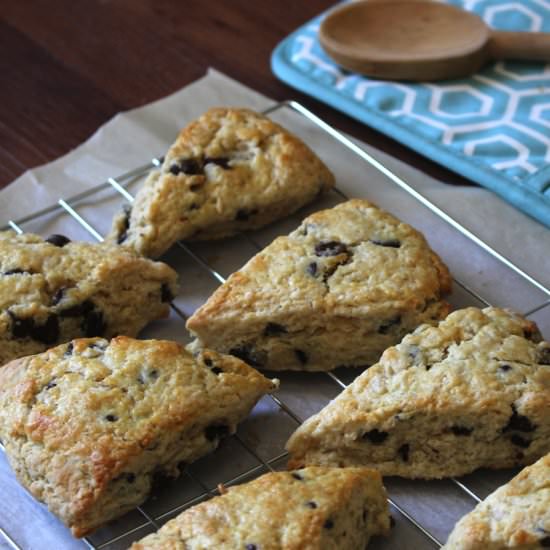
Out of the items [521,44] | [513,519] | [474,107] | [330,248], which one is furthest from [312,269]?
[521,44]

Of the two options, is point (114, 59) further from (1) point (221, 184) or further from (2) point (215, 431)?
(2) point (215, 431)

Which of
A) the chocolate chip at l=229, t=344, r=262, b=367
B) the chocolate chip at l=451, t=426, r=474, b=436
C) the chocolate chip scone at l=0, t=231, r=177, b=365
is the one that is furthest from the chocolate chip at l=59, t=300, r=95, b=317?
the chocolate chip at l=451, t=426, r=474, b=436

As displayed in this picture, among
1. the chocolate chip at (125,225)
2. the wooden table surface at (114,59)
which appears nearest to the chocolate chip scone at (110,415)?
the chocolate chip at (125,225)

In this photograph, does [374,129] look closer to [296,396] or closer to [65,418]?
[296,396]

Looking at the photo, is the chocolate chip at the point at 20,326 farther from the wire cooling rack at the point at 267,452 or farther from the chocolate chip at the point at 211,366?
the chocolate chip at the point at 211,366

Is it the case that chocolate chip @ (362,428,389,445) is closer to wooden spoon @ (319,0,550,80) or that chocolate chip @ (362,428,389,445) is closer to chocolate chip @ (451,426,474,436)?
chocolate chip @ (451,426,474,436)

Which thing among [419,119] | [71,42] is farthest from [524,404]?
[71,42]
